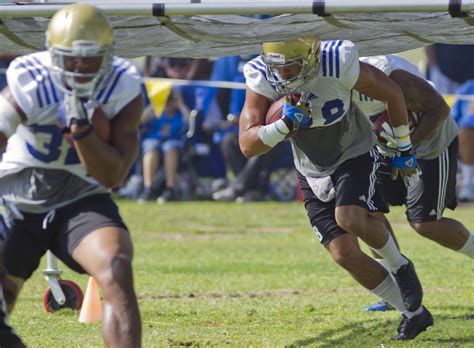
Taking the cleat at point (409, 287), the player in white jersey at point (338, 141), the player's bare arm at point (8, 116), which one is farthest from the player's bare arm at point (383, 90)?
the player's bare arm at point (8, 116)

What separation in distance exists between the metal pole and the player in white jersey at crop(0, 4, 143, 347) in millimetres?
633

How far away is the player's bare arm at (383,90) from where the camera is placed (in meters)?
5.97

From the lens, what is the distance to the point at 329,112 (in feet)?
19.8

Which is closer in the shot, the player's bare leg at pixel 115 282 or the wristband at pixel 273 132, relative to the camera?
the player's bare leg at pixel 115 282

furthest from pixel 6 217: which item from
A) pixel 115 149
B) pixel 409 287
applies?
pixel 409 287

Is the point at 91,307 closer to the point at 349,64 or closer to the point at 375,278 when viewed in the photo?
the point at 375,278

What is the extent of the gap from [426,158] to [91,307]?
2241 mm

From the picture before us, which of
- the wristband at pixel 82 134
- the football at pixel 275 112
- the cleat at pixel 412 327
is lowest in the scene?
the cleat at pixel 412 327

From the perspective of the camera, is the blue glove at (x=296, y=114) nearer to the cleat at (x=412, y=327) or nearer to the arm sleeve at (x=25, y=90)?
the cleat at (x=412, y=327)

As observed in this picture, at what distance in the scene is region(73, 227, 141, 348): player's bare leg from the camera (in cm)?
444

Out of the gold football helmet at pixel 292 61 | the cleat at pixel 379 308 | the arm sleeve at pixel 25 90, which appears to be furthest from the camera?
the cleat at pixel 379 308

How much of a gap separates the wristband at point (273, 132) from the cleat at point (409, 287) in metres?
1.20

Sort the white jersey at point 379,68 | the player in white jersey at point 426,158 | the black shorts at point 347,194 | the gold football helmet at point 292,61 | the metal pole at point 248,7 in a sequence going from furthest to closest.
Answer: the player in white jersey at point 426,158 < the white jersey at point 379,68 < the black shorts at point 347,194 < the gold football helmet at point 292,61 < the metal pole at point 248,7

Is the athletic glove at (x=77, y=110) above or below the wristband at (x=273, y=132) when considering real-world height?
above
